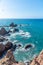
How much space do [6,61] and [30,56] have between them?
15.3m

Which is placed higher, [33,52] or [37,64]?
[37,64]

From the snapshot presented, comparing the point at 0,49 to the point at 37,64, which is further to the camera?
the point at 0,49

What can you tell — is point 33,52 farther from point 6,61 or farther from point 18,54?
point 6,61

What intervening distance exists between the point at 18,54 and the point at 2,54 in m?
5.20

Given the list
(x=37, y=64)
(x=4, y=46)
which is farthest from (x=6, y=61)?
(x=4, y=46)

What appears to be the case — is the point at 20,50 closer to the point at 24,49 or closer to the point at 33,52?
the point at 24,49

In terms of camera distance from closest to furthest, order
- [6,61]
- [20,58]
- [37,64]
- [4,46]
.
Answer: [37,64] → [6,61] → [20,58] → [4,46]

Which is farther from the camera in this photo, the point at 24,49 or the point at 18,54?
the point at 24,49

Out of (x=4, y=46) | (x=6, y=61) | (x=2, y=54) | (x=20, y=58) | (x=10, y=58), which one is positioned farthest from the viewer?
(x=4, y=46)

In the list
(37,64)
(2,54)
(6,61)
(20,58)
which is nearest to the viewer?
(37,64)

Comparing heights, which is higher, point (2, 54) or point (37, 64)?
point (37, 64)

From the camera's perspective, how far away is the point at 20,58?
38.5 metres

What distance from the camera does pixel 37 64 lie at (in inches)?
946

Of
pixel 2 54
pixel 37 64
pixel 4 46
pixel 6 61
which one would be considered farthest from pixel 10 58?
pixel 4 46
